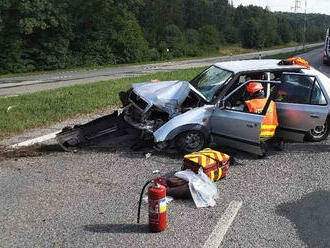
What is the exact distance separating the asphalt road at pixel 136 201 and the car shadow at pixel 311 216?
12 mm

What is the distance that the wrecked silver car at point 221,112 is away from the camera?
700cm

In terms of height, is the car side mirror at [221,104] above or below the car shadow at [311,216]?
above

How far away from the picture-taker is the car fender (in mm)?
6957

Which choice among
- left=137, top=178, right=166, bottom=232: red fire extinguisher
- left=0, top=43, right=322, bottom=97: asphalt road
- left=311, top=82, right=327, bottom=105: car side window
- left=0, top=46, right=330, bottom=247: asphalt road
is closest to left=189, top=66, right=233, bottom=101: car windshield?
left=0, top=46, right=330, bottom=247: asphalt road

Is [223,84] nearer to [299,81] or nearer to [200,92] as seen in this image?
[200,92]

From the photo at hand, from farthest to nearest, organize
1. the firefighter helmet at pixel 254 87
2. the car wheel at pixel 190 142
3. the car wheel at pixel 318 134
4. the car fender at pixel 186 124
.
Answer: the car wheel at pixel 318 134 < the firefighter helmet at pixel 254 87 < the car wheel at pixel 190 142 < the car fender at pixel 186 124

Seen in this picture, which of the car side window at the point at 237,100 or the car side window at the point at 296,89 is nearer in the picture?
the car side window at the point at 237,100

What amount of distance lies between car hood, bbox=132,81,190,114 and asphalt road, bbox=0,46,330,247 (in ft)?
3.20

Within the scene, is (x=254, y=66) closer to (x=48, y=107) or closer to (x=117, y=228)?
(x=117, y=228)

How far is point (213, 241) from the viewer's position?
4238mm

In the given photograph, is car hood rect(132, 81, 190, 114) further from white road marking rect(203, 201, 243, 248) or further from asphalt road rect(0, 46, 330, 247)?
white road marking rect(203, 201, 243, 248)

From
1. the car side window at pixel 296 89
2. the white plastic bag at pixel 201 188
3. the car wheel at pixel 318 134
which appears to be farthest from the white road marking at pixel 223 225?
the car wheel at pixel 318 134

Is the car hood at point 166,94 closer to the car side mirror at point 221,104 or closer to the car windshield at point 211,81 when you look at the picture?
the car windshield at point 211,81

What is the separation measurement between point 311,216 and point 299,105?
119 inches
